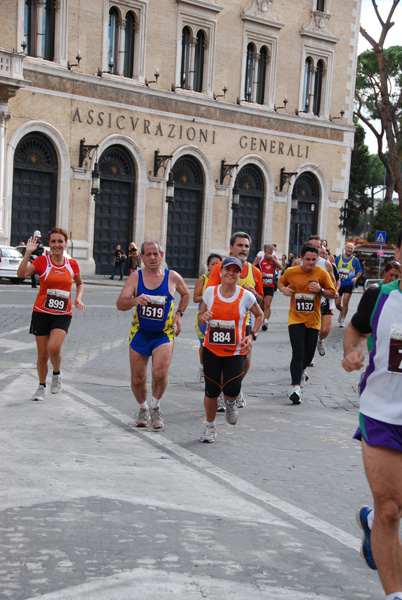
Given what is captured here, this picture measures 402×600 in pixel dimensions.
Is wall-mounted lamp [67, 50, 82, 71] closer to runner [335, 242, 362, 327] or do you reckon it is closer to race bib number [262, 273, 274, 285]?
runner [335, 242, 362, 327]

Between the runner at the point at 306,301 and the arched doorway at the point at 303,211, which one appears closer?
the runner at the point at 306,301

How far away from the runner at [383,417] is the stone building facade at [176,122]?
26.9 m

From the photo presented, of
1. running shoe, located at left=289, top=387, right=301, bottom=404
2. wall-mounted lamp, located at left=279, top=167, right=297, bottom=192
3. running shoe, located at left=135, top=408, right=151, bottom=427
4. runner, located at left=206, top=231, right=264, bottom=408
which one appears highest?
wall-mounted lamp, located at left=279, top=167, right=297, bottom=192

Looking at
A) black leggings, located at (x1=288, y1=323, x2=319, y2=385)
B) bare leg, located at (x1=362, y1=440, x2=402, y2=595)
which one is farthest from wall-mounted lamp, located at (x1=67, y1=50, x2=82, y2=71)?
bare leg, located at (x1=362, y1=440, x2=402, y2=595)

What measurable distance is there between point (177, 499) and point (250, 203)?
110ft

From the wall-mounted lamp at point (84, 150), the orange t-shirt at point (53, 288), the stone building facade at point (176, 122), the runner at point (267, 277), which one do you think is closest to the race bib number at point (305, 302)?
the orange t-shirt at point (53, 288)

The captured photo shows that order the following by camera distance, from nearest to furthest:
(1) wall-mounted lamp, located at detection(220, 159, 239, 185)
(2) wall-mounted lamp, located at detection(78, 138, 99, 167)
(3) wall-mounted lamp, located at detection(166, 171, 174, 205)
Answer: (2) wall-mounted lamp, located at detection(78, 138, 99, 167), (3) wall-mounted lamp, located at detection(166, 171, 174, 205), (1) wall-mounted lamp, located at detection(220, 159, 239, 185)

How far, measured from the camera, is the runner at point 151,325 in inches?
312

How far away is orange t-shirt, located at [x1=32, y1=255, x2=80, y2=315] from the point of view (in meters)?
9.30

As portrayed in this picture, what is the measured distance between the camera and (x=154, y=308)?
7918mm

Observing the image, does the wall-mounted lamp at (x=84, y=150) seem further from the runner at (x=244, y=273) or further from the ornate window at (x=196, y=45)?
the runner at (x=244, y=273)

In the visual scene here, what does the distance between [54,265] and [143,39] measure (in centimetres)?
2618

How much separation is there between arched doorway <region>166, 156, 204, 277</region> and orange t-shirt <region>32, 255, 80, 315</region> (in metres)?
26.5

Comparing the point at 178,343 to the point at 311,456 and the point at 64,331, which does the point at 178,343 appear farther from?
the point at 311,456
